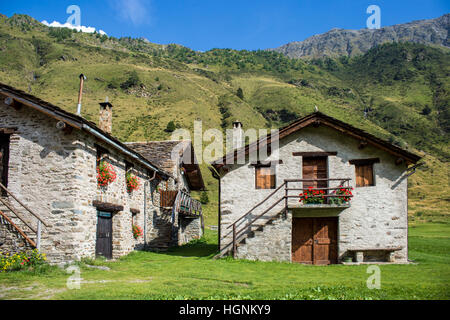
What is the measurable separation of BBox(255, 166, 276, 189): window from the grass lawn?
3.68 meters

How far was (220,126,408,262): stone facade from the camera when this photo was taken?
48.4 ft

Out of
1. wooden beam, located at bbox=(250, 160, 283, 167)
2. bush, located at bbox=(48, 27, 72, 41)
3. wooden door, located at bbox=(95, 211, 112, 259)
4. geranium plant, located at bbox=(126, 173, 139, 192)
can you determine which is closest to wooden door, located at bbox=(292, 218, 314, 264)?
wooden beam, located at bbox=(250, 160, 283, 167)

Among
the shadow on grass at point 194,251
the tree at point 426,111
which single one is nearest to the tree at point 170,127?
the shadow on grass at point 194,251

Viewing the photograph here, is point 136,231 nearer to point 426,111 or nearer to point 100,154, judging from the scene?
point 100,154

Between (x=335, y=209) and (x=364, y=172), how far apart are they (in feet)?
7.98

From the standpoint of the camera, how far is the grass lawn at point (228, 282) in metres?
7.56

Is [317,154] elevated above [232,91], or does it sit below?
below

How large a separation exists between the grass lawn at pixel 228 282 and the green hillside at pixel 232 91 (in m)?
28.2

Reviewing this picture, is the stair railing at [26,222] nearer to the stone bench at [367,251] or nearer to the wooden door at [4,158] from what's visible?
the wooden door at [4,158]

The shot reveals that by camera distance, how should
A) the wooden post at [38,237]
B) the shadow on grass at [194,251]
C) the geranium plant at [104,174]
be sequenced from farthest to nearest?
the shadow on grass at [194,251]
the geranium plant at [104,174]
the wooden post at [38,237]

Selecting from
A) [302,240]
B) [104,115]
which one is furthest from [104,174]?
[302,240]

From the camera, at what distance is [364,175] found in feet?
52.3

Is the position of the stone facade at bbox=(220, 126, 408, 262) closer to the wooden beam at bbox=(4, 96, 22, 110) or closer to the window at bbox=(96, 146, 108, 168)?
the window at bbox=(96, 146, 108, 168)
